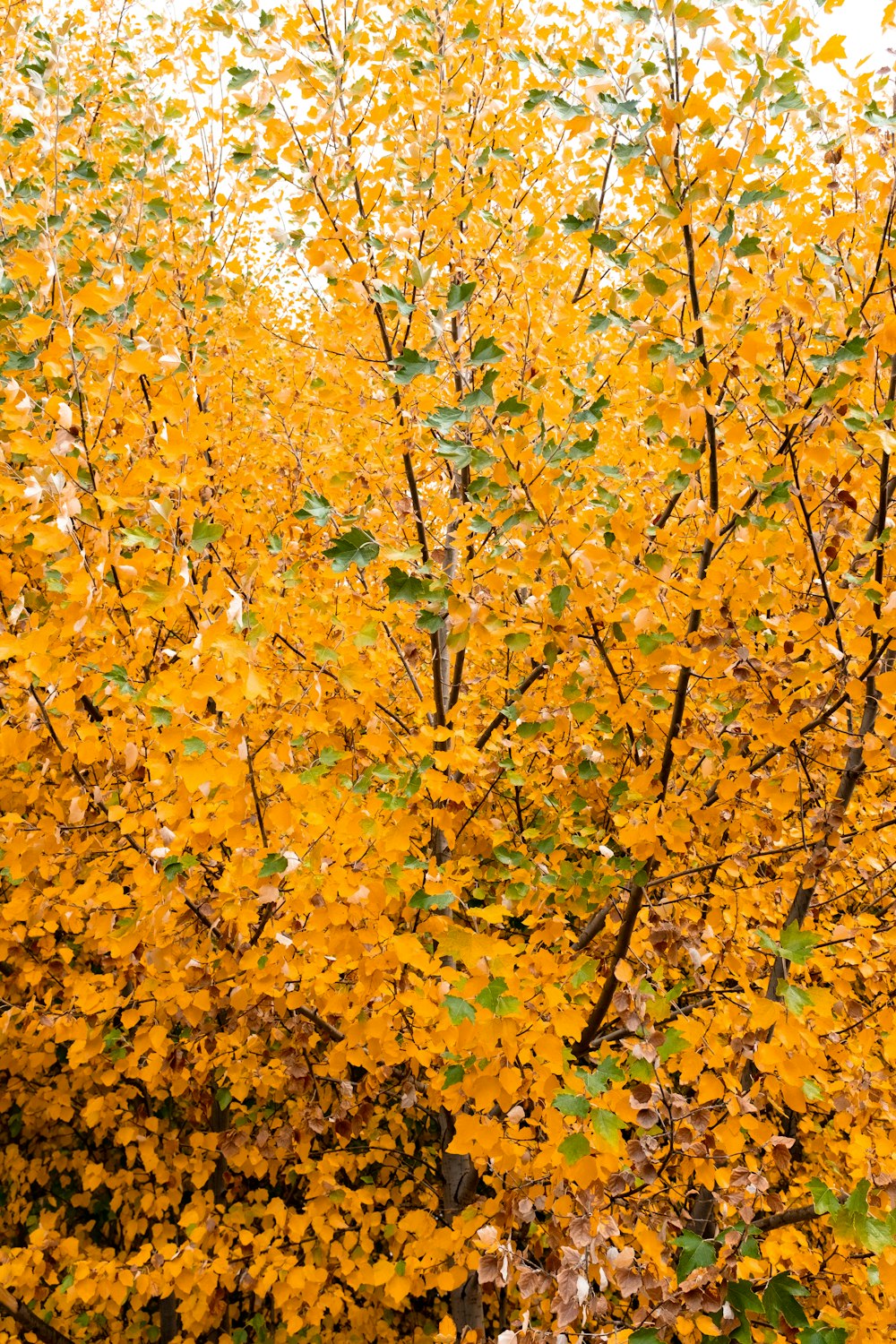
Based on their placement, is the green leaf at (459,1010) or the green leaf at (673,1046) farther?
the green leaf at (673,1046)

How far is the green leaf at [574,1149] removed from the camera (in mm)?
1723

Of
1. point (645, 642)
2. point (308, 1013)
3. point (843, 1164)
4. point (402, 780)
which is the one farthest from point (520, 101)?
point (843, 1164)

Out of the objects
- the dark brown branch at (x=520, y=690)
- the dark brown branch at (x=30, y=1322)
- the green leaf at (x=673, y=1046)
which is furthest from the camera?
the dark brown branch at (x=520, y=690)

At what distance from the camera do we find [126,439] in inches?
92.3

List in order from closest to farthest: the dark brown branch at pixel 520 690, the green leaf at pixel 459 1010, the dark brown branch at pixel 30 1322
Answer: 1. the green leaf at pixel 459 1010
2. the dark brown branch at pixel 30 1322
3. the dark brown branch at pixel 520 690

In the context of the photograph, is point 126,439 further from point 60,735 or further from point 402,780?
point 402,780

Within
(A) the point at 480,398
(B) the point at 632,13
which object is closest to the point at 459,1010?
(A) the point at 480,398

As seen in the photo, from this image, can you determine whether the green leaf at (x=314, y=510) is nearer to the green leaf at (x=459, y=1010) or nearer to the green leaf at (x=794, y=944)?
the green leaf at (x=459, y=1010)

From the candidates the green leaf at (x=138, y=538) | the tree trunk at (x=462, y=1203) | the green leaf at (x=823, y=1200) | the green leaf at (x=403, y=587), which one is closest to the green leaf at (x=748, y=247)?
the green leaf at (x=403, y=587)

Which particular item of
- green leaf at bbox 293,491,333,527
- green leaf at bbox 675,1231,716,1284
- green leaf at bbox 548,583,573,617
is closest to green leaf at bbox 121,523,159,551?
green leaf at bbox 293,491,333,527

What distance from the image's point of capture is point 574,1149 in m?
1.73

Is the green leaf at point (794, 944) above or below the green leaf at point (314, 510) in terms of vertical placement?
below

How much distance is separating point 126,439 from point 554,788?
8.35 feet

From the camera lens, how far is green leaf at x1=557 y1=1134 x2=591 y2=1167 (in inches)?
67.8
